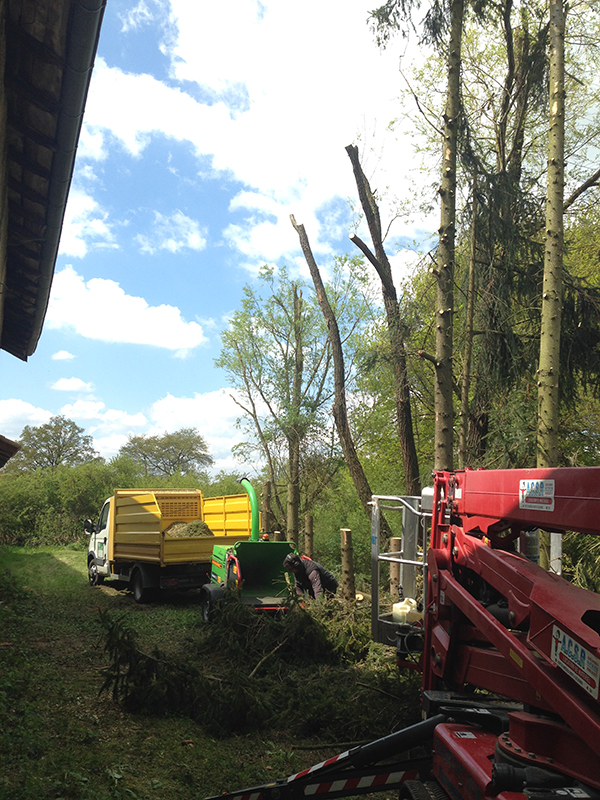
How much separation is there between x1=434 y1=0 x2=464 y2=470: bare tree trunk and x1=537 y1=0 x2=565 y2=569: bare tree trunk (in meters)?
1.24

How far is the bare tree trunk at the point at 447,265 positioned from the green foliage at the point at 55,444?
38.4 m

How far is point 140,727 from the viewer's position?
211 inches

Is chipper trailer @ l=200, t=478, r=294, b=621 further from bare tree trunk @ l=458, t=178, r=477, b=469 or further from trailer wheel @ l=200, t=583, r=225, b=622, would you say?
bare tree trunk @ l=458, t=178, r=477, b=469

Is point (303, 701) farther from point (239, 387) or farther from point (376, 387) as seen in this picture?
point (239, 387)

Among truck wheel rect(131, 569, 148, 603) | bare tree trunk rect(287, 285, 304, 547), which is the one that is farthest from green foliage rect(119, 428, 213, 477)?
truck wheel rect(131, 569, 148, 603)

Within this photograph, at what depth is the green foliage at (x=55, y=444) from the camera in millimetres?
43062

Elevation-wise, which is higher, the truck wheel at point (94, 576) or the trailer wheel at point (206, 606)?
the trailer wheel at point (206, 606)

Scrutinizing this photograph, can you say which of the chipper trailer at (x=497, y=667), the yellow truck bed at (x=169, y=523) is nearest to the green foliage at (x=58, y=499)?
the yellow truck bed at (x=169, y=523)

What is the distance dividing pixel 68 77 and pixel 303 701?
220 inches

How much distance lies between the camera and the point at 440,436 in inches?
332

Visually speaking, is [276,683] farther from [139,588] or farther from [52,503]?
[52,503]

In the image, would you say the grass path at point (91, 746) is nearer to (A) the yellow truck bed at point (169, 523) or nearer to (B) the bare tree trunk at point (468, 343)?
(A) the yellow truck bed at point (169, 523)

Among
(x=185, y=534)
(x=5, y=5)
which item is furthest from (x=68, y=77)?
(x=185, y=534)

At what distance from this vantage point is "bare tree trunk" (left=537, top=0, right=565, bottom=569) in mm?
8125
